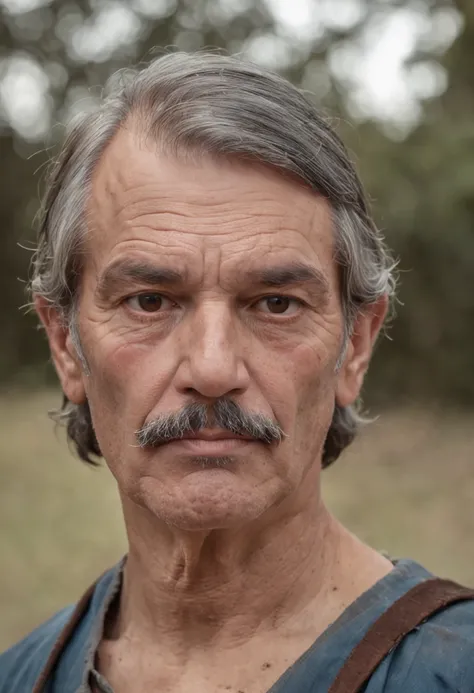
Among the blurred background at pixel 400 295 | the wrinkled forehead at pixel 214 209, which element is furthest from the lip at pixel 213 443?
the blurred background at pixel 400 295

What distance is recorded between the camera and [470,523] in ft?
26.9

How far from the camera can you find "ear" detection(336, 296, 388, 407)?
2457 mm

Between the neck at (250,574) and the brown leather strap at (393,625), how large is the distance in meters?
0.18

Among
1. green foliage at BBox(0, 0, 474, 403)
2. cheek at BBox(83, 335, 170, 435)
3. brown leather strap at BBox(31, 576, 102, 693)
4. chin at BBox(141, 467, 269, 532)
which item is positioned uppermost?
green foliage at BBox(0, 0, 474, 403)

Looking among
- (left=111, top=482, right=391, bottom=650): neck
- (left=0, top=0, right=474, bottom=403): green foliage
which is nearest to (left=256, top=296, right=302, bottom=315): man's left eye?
(left=111, top=482, right=391, bottom=650): neck

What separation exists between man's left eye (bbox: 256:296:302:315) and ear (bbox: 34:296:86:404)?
0.59m

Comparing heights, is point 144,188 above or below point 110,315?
above

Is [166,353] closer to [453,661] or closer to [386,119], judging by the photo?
[453,661]

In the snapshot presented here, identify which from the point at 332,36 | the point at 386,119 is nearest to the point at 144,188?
the point at 386,119

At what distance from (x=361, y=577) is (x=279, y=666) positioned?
1.00 ft

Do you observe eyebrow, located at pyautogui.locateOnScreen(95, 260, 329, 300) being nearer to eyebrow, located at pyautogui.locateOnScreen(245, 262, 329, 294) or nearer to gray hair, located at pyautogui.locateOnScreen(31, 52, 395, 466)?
eyebrow, located at pyautogui.locateOnScreen(245, 262, 329, 294)

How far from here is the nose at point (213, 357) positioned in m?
2.01

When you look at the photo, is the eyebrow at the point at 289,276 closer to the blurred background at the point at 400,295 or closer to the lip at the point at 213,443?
the lip at the point at 213,443

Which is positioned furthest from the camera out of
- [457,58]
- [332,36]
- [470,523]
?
[332,36]
